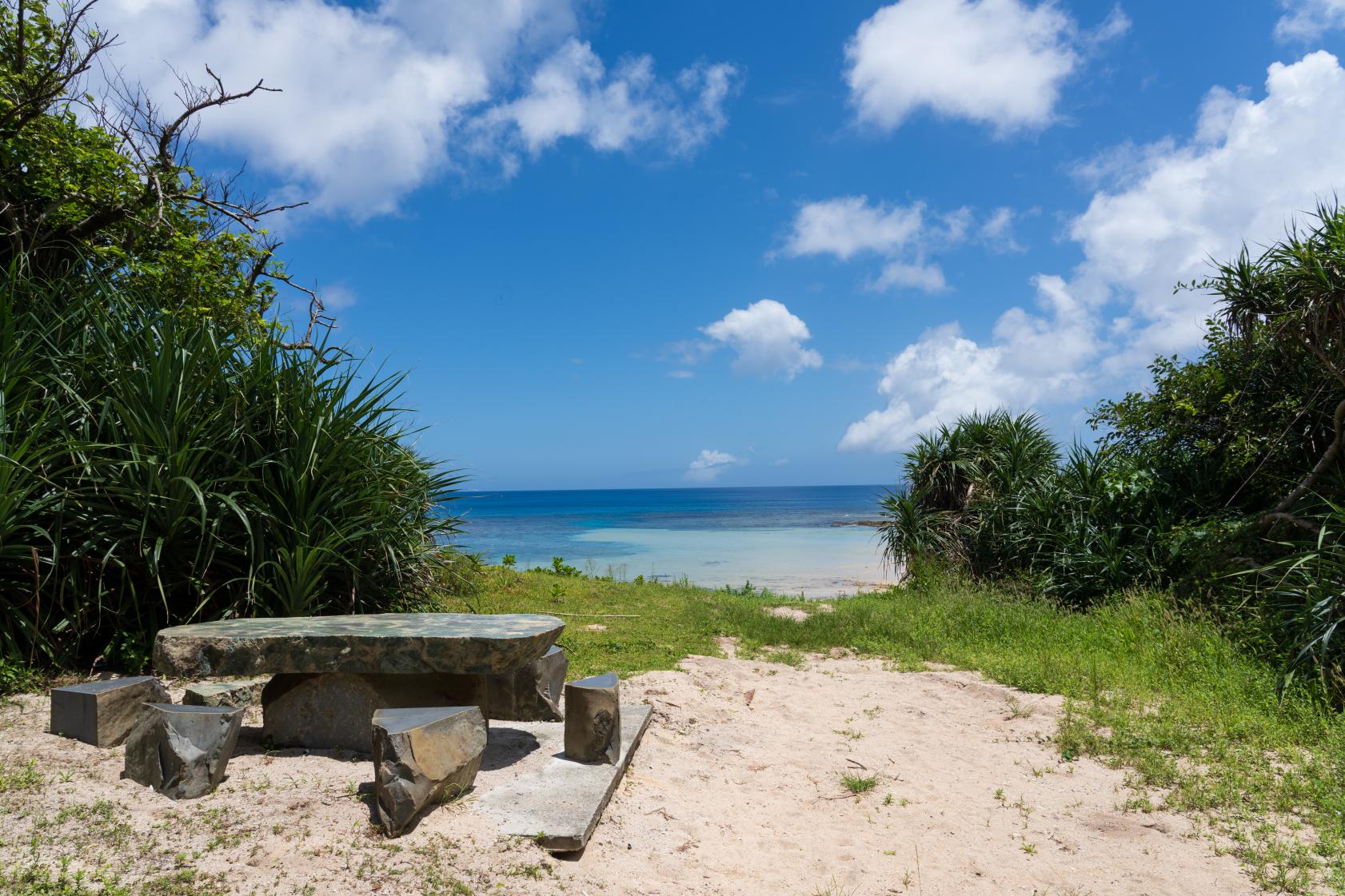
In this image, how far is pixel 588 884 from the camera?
3.30 metres

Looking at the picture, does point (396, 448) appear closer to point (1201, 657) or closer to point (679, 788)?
point (679, 788)

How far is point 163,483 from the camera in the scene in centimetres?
513

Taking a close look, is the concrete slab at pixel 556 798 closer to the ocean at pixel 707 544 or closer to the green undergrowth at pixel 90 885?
the green undergrowth at pixel 90 885

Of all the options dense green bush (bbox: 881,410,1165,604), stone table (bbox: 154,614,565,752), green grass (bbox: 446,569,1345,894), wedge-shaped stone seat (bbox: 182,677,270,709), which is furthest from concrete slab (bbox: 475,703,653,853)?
dense green bush (bbox: 881,410,1165,604)

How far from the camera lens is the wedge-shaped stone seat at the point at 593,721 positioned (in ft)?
14.2

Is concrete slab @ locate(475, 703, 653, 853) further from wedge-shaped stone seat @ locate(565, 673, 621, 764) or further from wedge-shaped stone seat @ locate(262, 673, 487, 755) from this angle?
wedge-shaped stone seat @ locate(262, 673, 487, 755)

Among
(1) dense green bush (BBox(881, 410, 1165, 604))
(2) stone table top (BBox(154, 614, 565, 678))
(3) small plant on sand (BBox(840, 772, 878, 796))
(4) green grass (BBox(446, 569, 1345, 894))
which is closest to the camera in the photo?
(2) stone table top (BBox(154, 614, 565, 678))

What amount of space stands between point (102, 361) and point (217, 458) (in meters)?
1.08

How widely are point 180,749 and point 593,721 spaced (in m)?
1.98

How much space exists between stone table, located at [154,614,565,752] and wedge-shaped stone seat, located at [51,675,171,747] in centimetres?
33

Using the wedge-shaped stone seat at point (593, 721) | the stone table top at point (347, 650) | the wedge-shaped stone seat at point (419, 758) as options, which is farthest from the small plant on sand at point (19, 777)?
the wedge-shaped stone seat at point (593, 721)

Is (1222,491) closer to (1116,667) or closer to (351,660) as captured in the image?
(1116,667)

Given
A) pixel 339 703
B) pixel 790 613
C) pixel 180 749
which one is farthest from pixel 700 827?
pixel 790 613

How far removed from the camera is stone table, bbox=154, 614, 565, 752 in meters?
3.95
